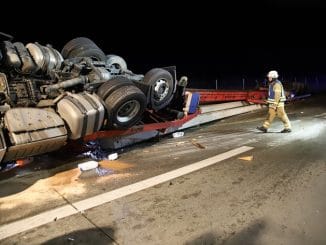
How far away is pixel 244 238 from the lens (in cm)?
290

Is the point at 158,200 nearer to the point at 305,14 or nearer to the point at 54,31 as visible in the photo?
the point at 54,31

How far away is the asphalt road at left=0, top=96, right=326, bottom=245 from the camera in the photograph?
2.95m

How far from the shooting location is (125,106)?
4.99 meters

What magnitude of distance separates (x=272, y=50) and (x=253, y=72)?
12.7 meters

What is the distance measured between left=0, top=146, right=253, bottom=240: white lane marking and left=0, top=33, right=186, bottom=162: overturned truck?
861 millimetres

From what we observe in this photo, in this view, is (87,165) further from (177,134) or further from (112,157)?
(177,134)

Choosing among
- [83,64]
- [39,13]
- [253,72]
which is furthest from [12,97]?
[253,72]

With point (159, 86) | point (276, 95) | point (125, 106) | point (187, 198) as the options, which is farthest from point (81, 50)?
point (276, 95)

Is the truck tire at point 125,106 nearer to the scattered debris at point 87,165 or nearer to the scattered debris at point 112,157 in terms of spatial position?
the scattered debris at point 112,157

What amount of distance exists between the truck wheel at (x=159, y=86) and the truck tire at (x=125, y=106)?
0.62 meters

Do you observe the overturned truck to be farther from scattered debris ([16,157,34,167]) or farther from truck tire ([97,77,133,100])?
scattered debris ([16,157,34,167])

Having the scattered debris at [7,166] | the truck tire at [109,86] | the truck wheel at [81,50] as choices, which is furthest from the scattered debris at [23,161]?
the truck wheel at [81,50]

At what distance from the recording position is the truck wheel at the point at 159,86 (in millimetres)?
5625

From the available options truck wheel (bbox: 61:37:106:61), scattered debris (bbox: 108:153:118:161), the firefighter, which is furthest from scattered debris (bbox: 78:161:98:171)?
the firefighter
